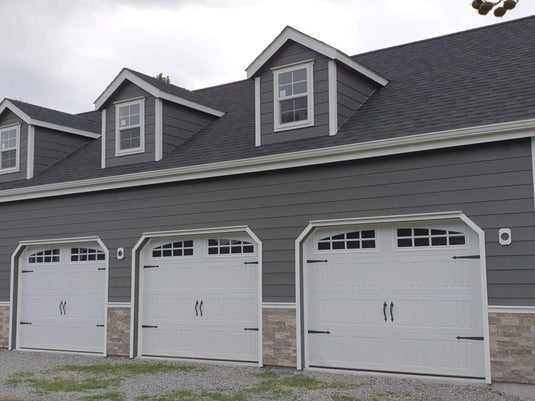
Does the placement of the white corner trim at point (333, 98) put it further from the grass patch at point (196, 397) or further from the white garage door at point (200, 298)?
the grass patch at point (196, 397)

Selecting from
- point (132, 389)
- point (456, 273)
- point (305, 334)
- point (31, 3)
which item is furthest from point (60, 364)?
point (456, 273)

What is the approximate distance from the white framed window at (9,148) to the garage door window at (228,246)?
626 cm

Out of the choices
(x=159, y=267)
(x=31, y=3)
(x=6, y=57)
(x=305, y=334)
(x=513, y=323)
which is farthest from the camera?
(x=6, y=57)

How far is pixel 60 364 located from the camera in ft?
37.9

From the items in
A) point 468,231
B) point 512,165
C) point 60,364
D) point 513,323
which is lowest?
point 60,364

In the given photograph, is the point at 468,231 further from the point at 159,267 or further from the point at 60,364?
the point at 60,364

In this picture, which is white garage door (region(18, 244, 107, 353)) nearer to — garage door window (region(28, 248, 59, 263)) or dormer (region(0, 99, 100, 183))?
garage door window (region(28, 248, 59, 263))

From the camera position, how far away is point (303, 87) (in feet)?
36.4

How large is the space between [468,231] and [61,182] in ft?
27.6

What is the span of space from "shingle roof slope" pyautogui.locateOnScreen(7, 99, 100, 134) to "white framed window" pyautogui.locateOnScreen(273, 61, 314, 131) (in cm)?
678

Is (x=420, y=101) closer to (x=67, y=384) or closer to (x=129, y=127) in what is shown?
(x=129, y=127)

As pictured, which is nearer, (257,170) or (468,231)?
(468,231)

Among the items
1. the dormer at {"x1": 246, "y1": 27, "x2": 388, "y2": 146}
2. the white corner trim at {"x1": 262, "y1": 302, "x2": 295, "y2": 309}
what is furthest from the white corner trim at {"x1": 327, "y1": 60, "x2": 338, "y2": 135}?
the white corner trim at {"x1": 262, "y1": 302, "x2": 295, "y2": 309}

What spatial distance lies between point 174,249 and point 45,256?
3.60 meters
